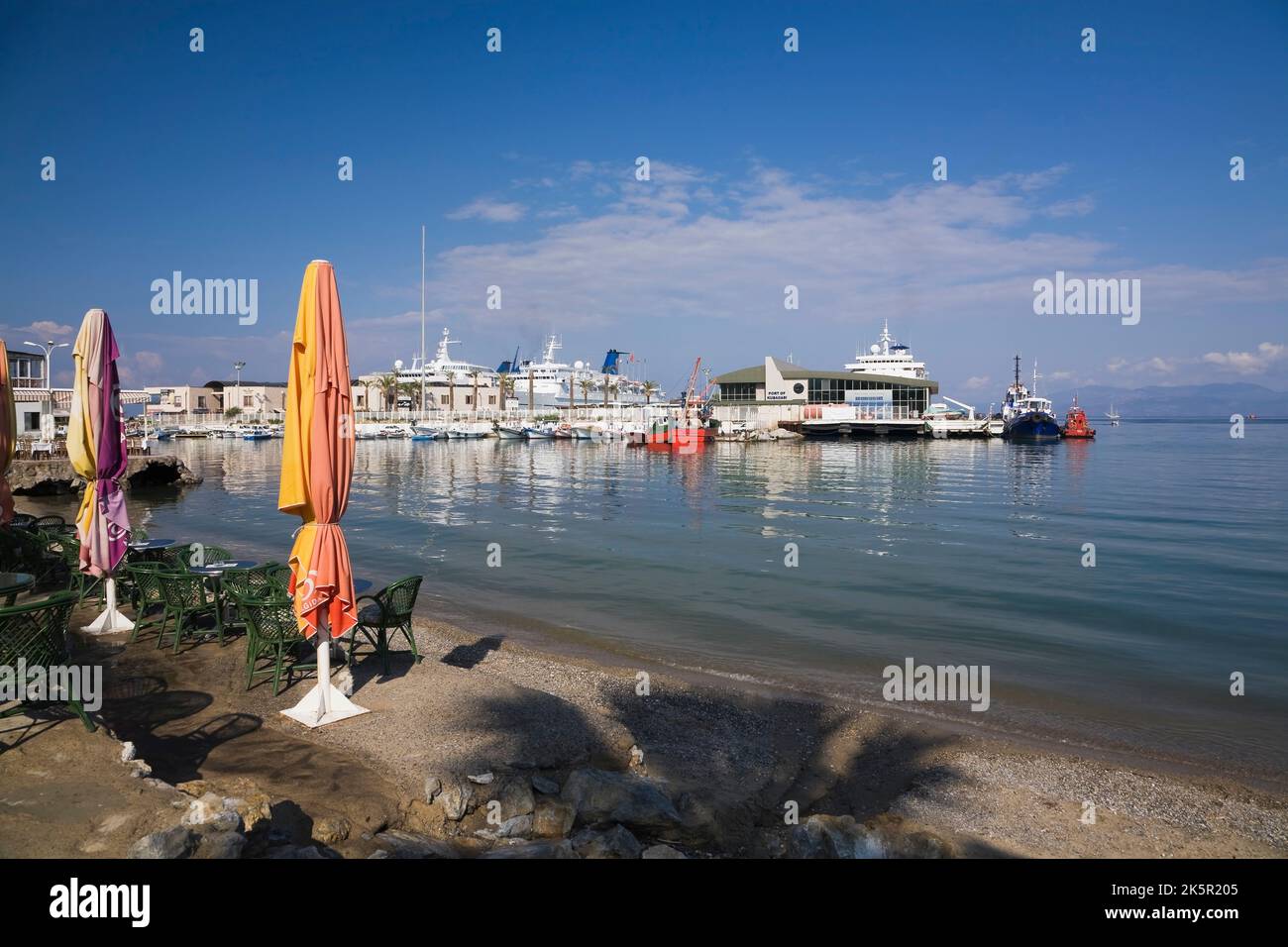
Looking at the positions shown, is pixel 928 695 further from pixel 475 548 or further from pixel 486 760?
pixel 475 548

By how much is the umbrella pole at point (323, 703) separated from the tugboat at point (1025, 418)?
298 feet

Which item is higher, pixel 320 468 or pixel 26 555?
pixel 320 468

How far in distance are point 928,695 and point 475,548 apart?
11802 mm

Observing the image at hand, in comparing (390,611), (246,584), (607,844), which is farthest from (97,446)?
(607,844)

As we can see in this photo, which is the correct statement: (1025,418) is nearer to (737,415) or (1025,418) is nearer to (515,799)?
(737,415)

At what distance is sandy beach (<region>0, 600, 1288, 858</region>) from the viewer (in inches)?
164

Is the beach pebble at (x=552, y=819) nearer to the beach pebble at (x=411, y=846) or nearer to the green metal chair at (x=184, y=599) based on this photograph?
the beach pebble at (x=411, y=846)

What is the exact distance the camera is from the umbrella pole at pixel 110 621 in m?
8.51

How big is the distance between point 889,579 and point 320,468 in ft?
38.9

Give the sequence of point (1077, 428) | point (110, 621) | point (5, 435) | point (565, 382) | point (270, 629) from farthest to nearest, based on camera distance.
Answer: point (565, 382)
point (1077, 428)
point (5, 435)
point (110, 621)
point (270, 629)

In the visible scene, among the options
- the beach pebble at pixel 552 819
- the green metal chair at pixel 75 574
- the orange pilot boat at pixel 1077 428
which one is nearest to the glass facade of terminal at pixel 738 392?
the orange pilot boat at pixel 1077 428

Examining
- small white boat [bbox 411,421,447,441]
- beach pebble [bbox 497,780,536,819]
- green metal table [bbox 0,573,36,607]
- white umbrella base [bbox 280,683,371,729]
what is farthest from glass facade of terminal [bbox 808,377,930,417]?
beach pebble [bbox 497,780,536,819]

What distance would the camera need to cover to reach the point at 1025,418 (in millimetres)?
84438
